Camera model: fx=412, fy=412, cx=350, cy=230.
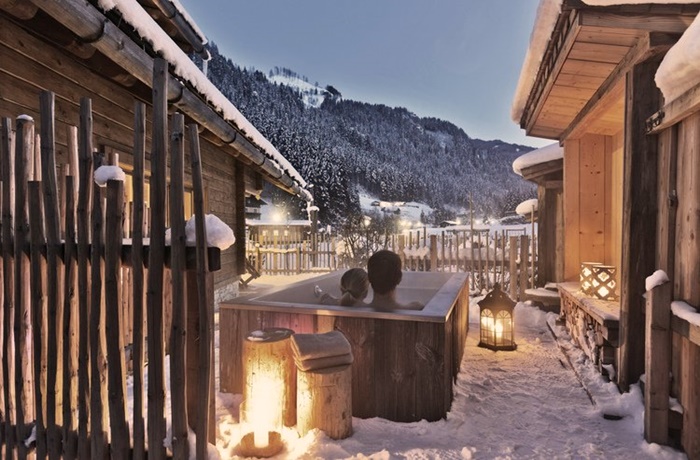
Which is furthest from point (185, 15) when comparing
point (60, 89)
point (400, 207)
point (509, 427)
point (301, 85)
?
point (301, 85)

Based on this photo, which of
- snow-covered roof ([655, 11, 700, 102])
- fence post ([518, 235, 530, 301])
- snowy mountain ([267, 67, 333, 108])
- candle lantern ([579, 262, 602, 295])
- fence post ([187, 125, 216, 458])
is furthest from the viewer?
snowy mountain ([267, 67, 333, 108])

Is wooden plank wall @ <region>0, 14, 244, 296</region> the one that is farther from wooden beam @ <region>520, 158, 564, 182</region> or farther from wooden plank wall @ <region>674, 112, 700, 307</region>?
wooden beam @ <region>520, 158, 564, 182</region>

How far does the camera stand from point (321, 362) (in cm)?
295

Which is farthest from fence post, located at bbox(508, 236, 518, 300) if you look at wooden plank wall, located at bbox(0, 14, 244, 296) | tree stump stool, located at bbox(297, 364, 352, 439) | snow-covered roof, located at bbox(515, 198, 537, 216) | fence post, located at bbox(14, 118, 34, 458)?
fence post, located at bbox(14, 118, 34, 458)

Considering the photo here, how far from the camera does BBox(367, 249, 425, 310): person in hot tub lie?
3977 millimetres

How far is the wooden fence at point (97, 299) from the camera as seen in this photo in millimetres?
1942

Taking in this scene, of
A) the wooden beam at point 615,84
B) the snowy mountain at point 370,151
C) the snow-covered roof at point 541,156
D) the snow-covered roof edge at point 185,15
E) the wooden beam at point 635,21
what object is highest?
the snowy mountain at point 370,151

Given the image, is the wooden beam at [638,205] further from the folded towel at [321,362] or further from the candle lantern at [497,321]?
the folded towel at [321,362]

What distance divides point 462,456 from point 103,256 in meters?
2.45

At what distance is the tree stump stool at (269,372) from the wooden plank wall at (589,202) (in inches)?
181

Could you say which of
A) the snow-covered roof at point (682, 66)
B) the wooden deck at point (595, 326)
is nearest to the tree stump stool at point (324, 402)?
the wooden deck at point (595, 326)

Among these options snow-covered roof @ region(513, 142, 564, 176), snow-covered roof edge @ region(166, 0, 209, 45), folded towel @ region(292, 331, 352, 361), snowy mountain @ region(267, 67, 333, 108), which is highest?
snowy mountain @ region(267, 67, 333, 108)

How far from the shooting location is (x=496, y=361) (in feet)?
15.4

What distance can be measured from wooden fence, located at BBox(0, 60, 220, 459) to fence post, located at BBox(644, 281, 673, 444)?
9.11 ft
